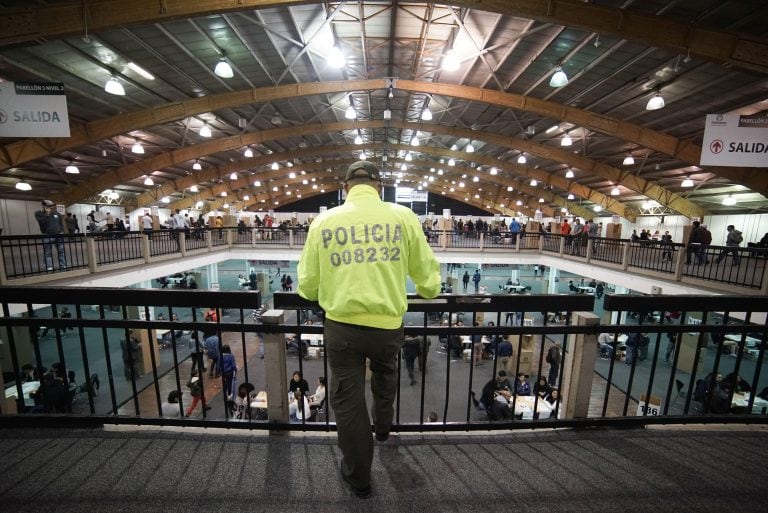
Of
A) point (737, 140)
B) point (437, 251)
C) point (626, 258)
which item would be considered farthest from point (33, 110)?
point (626, 258)

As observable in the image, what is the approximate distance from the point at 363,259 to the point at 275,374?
142 cm

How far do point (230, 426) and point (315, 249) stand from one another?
178 centimetres

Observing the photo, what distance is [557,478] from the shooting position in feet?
7.22

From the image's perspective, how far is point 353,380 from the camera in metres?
1.96

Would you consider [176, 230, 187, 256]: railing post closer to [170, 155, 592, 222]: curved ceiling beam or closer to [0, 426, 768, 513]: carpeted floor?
[0, 426, 768, 513]: carpeted floor

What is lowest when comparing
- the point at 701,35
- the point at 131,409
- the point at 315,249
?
the point at 131,409

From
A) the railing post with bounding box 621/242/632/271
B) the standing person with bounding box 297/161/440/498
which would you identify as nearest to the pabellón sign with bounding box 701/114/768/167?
the railing post with bounding box 621/242/632/271

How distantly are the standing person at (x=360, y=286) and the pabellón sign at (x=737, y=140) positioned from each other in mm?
8987

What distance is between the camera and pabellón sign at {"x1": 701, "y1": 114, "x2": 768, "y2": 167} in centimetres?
723

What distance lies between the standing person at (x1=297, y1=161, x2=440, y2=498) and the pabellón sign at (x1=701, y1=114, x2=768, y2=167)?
899 cm

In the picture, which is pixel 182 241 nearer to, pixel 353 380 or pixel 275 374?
pixel 275 374

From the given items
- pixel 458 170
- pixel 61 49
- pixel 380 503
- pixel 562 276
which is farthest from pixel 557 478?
pixel 562 276

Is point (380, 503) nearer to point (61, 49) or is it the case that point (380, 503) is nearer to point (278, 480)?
point (278, 480)

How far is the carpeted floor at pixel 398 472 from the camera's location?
199 centimetres
